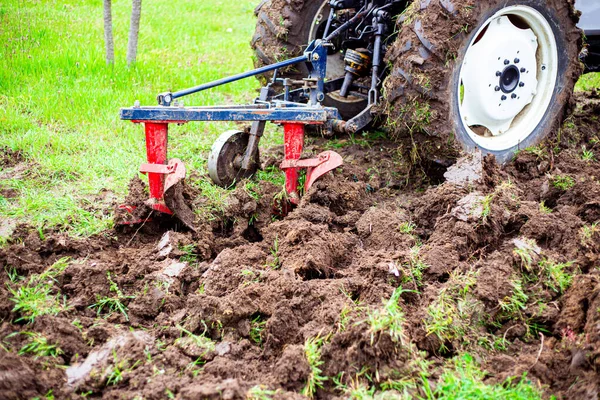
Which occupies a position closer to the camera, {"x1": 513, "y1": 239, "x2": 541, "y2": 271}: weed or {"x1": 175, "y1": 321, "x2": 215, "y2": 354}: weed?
{"x1": 175, "y1": 321, "x2": 215, "y2": 354}: weed

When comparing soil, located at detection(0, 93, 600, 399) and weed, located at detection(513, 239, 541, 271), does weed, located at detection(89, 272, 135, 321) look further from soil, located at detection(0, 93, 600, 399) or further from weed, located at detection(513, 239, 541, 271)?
weed, located at detection(513, 239, 541, 271)

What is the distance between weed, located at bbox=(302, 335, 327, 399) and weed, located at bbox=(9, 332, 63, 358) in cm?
103

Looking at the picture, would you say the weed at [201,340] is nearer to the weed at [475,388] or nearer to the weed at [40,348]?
the weed at [40,348]

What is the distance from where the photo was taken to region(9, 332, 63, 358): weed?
2.36 meters

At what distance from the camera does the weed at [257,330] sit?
102 inches

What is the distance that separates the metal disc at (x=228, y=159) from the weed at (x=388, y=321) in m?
1.95

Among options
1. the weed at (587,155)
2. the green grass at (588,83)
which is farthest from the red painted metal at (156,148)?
the green grass at (588,83)

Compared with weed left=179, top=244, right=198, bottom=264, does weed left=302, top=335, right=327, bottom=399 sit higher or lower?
higher

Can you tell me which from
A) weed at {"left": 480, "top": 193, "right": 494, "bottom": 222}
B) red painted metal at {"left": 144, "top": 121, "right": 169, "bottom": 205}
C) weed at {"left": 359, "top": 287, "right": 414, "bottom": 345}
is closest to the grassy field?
red painted metal at {"left": 144, "top": 121, "right": 169, "bottom": 205}

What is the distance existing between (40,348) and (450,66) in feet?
9.39

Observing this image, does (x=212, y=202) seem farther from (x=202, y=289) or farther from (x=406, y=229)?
(x=406, y=229)

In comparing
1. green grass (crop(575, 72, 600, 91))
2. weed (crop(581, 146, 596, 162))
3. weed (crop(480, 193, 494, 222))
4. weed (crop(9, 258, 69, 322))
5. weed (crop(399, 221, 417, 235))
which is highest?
green grass (crop(575, 72, 600, 91))

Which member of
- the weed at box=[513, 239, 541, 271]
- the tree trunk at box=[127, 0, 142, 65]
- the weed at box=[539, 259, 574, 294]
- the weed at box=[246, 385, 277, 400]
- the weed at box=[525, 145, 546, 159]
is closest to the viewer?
the weed at box=[246, 385, 277, 400]

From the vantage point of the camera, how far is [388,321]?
2.30 metres
